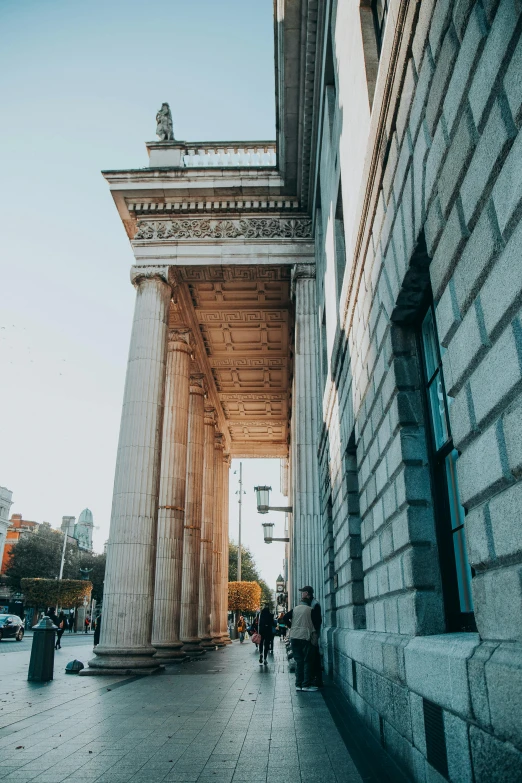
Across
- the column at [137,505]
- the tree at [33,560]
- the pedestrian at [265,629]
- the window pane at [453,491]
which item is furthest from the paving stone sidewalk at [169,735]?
the tree at [33,560]

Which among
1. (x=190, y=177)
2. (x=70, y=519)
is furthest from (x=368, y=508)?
(x=70, y=519)

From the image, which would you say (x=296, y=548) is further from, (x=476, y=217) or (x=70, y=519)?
(x=70, y=519)

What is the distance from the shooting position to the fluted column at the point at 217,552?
87.6 ft

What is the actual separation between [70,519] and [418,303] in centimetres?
11339

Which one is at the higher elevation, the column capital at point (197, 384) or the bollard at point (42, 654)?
the column capital at point (197, 384)

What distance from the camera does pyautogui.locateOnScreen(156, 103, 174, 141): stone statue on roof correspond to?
63.8 ft

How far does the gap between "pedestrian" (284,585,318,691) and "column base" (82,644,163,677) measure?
4640mm

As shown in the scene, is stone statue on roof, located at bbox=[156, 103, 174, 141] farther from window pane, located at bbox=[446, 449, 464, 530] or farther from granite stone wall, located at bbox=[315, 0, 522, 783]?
window pane, located at bbox=[446, 449, 464, 530]

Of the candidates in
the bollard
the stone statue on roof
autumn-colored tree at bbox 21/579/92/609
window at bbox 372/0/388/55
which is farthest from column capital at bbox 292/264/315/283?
autumn-colored tree at bbox 21/579/92/609

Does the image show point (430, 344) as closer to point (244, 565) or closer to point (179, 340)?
point (179, 340)

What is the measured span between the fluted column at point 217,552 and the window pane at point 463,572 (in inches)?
918

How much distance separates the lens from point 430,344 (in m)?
4.98

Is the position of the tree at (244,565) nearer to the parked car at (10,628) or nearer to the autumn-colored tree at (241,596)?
the autumn-colored tree at (241,596)

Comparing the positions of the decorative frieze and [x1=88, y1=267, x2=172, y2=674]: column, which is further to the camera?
the decorative frieze
